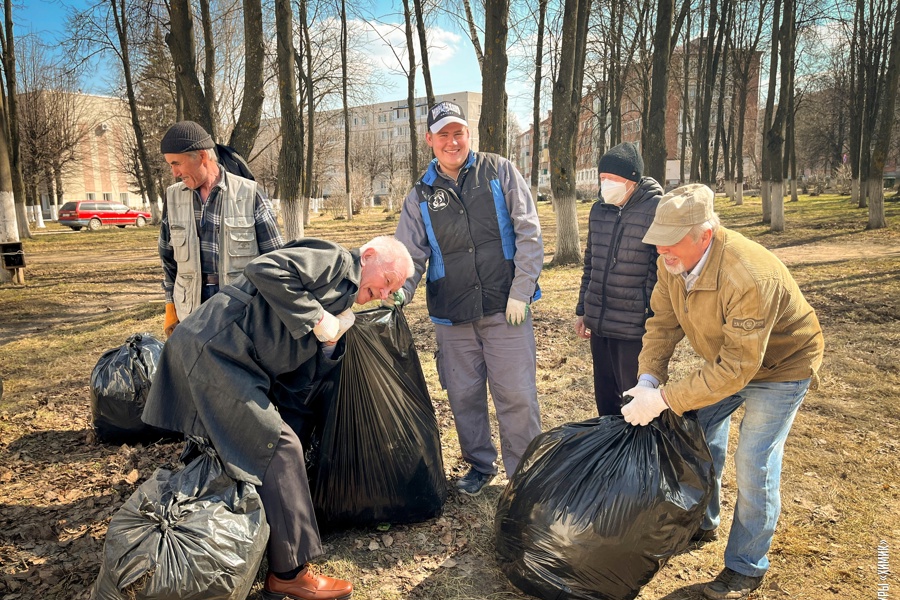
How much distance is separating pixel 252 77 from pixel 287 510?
628cm

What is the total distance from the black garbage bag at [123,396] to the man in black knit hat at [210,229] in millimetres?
700

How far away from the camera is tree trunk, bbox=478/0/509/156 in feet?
24.9

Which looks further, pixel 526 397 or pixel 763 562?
pixel 526 397

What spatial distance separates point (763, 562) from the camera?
2.17 meters

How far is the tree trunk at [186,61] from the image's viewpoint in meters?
7.22

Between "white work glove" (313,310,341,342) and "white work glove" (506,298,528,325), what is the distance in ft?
3.26

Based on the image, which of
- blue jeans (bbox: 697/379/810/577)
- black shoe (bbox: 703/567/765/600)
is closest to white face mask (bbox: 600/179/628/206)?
blue jeans (bbox: 697/379/810/577)

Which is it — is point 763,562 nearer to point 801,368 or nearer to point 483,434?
point 801,368

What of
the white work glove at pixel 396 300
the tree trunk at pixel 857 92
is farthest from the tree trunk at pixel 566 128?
→ the tree trunk at pixel 857 92

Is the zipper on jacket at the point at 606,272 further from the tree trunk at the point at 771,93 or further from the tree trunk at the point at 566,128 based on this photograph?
the tree trunk at the point at 771,93

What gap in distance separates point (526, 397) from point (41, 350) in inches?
207

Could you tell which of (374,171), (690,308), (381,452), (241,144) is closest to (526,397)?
(381,452)

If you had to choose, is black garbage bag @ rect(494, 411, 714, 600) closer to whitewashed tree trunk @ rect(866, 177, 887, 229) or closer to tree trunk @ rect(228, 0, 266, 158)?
tree trunk @ rect(228, 0, 266, 158)

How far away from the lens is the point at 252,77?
6.98 metres
